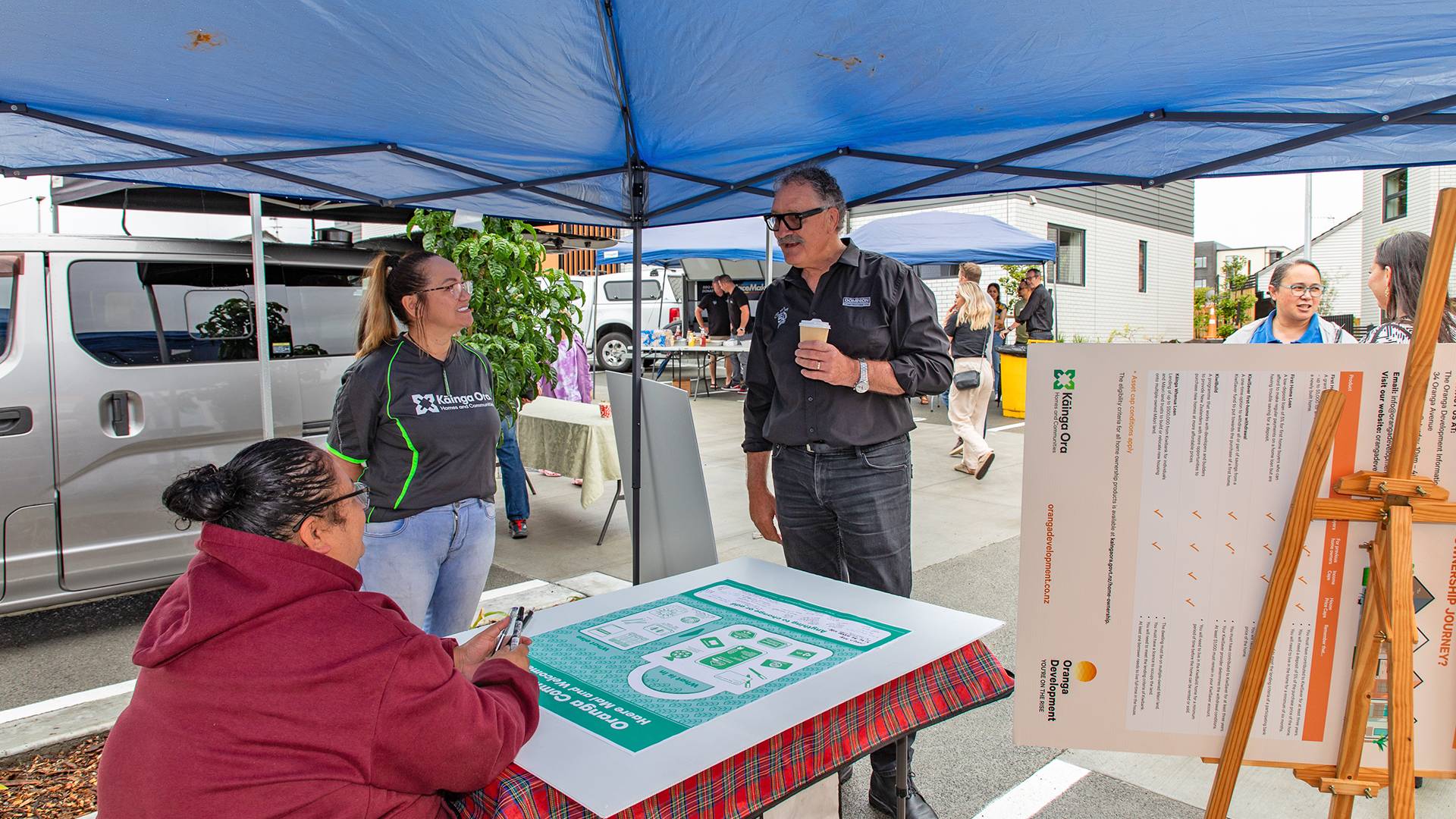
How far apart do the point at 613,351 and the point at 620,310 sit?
0.89 metres

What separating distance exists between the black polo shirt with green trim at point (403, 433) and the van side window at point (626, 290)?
1351 cm

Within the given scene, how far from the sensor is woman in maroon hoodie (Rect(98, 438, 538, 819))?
126cm

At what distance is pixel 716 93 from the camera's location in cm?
243

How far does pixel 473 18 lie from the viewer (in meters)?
1.95

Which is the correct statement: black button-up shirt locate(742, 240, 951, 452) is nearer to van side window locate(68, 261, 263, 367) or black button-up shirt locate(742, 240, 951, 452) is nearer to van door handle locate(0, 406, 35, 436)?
van side window locate(68, 261, 263, 367)

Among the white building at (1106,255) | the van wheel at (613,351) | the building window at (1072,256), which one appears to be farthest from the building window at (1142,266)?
the van wheel at (613,351)

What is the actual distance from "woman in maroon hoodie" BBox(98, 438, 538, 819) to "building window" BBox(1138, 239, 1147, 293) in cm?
2368

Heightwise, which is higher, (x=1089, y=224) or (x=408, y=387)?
(x=1089, y=224)

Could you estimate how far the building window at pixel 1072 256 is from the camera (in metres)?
19.2

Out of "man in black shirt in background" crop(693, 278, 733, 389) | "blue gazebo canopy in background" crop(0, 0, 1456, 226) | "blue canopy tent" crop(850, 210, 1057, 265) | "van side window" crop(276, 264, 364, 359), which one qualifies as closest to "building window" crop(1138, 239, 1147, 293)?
"blue canopy tent" crop(850, 210, 1057, 265)

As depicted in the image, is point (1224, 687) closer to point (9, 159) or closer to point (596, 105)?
point (596, 105)

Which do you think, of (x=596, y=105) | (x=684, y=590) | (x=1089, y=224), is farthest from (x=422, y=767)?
(x=1089, y=224)

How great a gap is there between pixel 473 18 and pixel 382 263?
48.8 inches

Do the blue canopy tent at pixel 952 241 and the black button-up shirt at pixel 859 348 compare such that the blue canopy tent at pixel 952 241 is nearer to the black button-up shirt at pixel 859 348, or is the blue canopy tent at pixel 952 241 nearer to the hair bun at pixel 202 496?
the black button-up shirt at pixel 859 348
